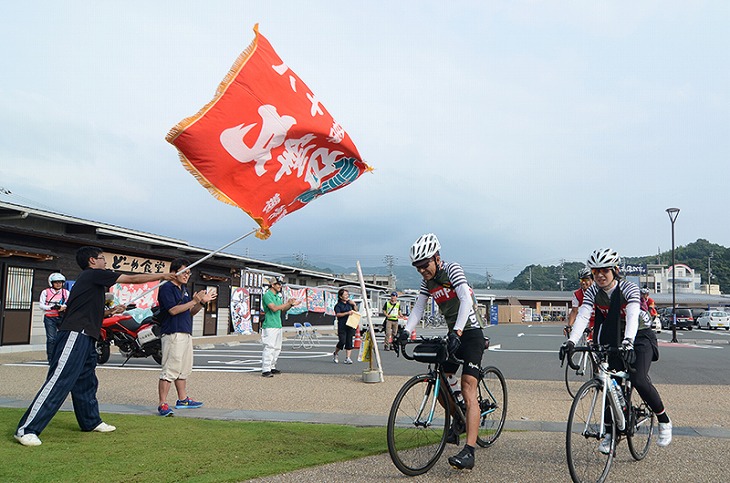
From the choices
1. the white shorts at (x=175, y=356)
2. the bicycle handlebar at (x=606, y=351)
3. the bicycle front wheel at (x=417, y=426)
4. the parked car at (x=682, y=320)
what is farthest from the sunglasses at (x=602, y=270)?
the parked car at (x=682, y=320)

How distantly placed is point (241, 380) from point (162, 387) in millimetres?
3846

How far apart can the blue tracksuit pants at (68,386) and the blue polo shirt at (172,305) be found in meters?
1.47

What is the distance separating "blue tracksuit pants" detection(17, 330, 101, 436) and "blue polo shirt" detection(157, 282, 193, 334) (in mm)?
1473

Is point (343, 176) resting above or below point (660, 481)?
above

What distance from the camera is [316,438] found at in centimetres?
619

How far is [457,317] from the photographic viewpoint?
5.32 meters

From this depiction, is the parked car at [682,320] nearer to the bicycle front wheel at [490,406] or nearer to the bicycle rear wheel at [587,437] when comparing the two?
the bicycle front wheel at [490,406]

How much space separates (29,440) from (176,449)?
1.31 meters

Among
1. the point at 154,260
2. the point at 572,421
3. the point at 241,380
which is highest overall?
the point at 154,260

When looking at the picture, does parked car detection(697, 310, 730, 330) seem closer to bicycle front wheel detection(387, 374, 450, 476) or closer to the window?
the window

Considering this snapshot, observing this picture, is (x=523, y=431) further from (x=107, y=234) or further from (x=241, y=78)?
(x=107, y=234)

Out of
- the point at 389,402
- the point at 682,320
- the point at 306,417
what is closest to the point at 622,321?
the point at 306,417

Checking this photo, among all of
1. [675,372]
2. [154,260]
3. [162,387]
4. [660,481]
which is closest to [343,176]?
[162,387]

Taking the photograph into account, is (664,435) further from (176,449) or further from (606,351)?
(176,449)
